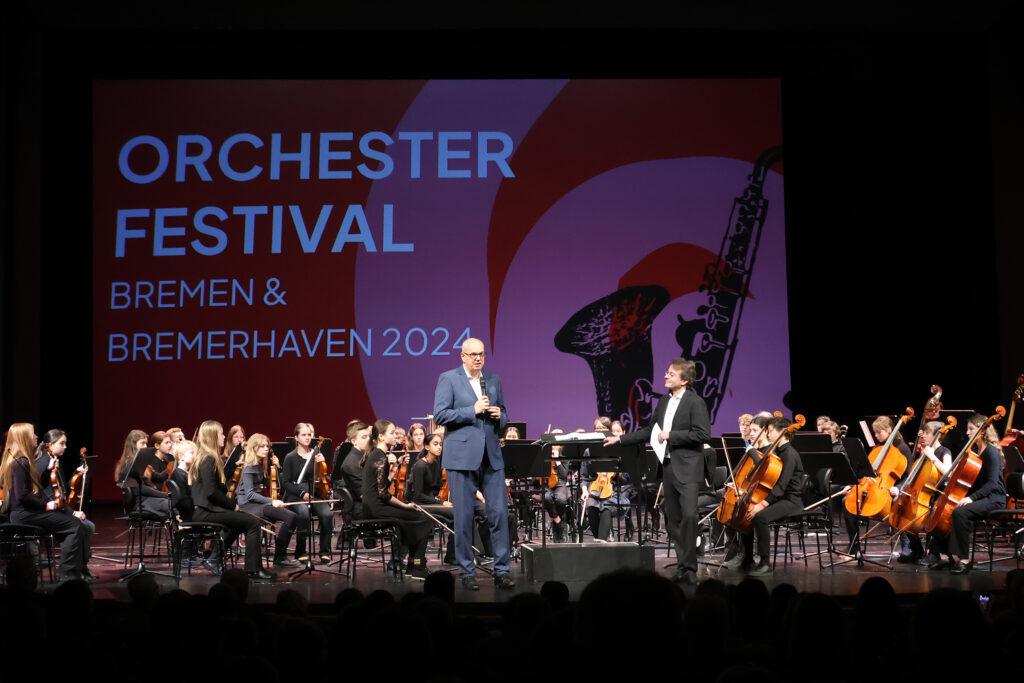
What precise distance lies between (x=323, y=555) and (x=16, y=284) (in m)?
6.00

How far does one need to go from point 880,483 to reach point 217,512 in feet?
17.2

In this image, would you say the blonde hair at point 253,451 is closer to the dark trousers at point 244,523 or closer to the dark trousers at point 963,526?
the dark trousers at point 244,523

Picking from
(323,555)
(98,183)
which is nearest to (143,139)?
(98,183)

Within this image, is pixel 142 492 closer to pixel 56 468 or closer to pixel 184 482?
pixel 184 482

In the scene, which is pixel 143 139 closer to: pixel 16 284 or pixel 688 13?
pixel 16 284

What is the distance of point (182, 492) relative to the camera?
8.01m

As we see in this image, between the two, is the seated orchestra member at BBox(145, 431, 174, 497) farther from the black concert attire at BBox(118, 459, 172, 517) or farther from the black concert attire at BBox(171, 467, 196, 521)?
the black concert attire at BBox(171, 467, 196, 521)

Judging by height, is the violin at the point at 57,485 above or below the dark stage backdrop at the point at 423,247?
below

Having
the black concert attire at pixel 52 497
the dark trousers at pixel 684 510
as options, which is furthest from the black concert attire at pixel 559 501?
the black concert attire at pixel 52 497

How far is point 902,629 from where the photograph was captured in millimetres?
3613

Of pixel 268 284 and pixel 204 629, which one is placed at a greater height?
pixel 268 284

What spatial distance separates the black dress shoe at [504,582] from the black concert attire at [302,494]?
257 cm

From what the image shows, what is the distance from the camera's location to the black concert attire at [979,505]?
24.5ft

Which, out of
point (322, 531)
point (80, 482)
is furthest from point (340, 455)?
point (80, 482)
